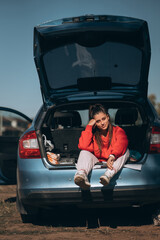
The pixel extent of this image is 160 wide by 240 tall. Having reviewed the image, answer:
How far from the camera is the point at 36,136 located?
465 centimetres

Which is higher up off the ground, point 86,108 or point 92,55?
point 92,55

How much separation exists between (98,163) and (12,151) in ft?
6.22

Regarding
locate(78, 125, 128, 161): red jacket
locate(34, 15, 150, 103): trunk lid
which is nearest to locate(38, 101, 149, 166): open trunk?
locate(34, 15, 150, 103): trunk lid

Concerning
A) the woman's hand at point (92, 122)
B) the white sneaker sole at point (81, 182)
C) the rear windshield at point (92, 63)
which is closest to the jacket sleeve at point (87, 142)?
the woman's hand at point (92, 122)

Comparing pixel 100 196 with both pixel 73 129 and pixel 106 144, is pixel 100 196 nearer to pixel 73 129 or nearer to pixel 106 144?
pixel 106 144

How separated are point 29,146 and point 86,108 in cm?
167

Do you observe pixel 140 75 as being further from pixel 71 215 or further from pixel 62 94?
pixel 71 215

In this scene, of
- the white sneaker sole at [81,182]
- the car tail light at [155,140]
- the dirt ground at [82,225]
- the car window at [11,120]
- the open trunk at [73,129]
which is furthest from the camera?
the car window at [11,120]

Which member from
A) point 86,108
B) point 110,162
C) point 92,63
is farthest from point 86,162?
point 86,108

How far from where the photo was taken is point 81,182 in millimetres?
4203

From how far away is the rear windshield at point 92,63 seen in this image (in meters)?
5.32

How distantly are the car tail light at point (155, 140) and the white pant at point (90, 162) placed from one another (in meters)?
0.30

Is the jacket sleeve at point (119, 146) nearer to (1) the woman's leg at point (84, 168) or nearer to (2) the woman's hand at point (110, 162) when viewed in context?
(2) the woman's hand at point (110, 162)

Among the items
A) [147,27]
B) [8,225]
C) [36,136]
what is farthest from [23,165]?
[147,27]
